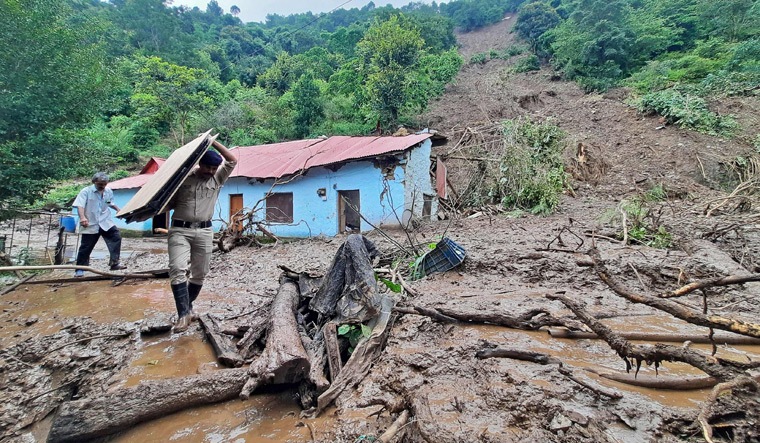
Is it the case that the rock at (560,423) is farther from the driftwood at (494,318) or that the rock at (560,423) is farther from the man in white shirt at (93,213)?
the man in white shirt at (93,213)

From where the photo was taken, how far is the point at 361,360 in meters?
2.44

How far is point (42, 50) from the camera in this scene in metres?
7.11

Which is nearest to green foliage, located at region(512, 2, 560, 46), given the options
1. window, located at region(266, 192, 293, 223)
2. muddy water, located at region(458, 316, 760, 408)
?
window, located at region(266, 192, 293, 223)

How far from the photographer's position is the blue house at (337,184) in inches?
420

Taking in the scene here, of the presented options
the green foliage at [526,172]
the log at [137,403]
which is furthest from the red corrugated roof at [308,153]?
the log at [137,403]

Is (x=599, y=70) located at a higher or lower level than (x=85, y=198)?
higher

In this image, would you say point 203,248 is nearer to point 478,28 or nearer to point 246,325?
point 246,325

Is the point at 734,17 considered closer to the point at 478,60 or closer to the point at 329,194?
the point at 478,60

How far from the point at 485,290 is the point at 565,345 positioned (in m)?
1.62

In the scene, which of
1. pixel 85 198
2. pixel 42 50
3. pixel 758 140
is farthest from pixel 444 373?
pixel 758 140

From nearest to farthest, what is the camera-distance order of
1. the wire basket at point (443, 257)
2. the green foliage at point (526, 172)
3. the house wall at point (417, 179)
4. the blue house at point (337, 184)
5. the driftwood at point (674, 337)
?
the driftwood at point (674, 337)
the wire basket at point (443, 257)
the green foliage at point (526, 172)
the blue house at point (337, 184)
the house wall at point (417, 179)

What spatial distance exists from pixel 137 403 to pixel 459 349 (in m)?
2.24

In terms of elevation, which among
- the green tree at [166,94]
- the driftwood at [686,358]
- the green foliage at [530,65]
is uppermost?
the green foliage at [530,65]

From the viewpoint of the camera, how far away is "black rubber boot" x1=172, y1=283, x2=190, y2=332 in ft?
10.8
